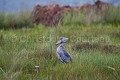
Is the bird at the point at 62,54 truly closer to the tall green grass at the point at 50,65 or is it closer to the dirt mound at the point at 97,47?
the tall green grass at the point at 50,65

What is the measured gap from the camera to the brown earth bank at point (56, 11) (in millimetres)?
10560

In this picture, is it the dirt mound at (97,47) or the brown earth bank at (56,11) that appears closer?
the dirt mound at (97,47)

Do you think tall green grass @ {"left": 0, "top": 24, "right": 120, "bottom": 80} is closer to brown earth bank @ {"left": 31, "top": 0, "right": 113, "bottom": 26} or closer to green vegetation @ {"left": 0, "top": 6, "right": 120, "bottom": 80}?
green vegetation @ {"left": 0, "top": 6, "right": 120, "bottom": 80}

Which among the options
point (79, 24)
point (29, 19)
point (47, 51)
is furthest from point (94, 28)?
point (47, 51)

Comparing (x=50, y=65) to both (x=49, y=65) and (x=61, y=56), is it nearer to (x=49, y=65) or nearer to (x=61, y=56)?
(x=49, y=65)

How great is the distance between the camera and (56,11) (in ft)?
36.4

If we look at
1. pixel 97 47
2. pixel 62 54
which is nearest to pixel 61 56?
pixel 62 54

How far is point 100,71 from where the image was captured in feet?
16.0

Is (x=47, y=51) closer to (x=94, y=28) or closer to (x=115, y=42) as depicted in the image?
(x=115, y=42)

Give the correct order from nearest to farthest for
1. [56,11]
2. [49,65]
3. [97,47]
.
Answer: [49,65]
[97,47]
[56,11]

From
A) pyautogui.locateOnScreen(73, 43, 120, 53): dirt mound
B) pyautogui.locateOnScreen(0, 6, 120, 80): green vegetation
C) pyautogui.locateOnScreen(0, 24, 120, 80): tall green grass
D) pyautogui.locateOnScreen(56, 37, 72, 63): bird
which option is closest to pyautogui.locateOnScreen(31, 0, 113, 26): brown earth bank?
pyautogui.locateOnScreen(73, 43, 120, 53): dirt mound

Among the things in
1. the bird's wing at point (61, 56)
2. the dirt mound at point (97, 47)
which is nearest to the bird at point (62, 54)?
the bird's wing at point (61, 56)

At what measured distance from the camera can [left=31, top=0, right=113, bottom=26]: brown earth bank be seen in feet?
34.6

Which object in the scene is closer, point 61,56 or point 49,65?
point 61,56
